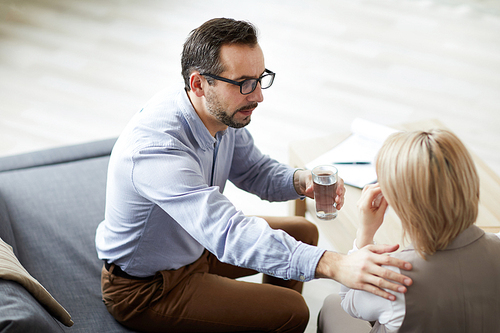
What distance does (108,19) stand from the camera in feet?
15.3

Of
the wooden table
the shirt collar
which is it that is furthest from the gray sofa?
the wooden table

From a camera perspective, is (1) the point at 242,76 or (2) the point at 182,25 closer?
(1) the point at 242,76

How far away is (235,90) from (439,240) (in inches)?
29.5

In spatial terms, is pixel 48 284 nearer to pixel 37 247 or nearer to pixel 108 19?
pixel 37 247

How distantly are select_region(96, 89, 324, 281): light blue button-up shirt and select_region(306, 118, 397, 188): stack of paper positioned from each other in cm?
24

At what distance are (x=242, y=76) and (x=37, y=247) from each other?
102 cm

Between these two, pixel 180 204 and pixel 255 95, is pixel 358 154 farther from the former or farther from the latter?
pixel 180 204

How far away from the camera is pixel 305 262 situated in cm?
125

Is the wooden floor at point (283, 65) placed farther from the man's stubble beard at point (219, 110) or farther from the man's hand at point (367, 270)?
the man's hand at point (367, 270)

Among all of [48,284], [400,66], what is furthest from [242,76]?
[400,66]

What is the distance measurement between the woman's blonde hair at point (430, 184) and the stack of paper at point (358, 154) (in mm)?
836

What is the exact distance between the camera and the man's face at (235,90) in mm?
1502

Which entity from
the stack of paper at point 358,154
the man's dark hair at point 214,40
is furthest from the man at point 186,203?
the stack of paper at point 358,154

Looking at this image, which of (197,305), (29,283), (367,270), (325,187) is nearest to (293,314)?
(197,305)
